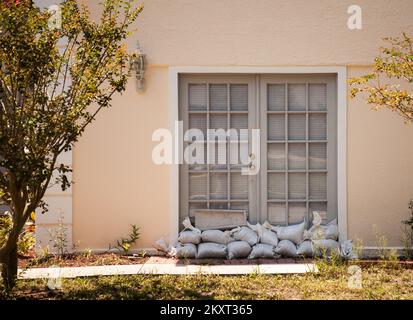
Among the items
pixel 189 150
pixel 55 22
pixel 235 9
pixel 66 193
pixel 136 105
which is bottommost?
pixel 66 193

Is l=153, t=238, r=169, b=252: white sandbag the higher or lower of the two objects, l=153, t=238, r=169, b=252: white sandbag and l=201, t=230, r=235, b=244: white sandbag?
the lower

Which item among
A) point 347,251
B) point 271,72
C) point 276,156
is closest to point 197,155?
point 276,156

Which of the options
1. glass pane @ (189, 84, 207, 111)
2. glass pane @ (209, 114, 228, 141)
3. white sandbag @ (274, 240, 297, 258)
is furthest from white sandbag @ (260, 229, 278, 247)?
glass pane @ (189, 84, 207, 111)

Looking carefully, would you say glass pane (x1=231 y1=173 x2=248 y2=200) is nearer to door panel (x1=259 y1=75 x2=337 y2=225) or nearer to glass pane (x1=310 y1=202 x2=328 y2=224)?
door panel (x1=259 y1=75 x2=337 y2=225)

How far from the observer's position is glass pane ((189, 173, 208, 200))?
865cm

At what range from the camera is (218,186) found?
341 inches

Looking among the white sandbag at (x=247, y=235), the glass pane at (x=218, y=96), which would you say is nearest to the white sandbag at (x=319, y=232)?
the white sandbag at (x=247, y=235)

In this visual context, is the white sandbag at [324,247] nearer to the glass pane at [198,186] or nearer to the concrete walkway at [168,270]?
the concrete walkway at [168,270]

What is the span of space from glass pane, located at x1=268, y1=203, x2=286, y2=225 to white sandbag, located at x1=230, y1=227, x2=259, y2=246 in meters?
0.44

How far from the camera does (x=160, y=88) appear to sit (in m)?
8.48

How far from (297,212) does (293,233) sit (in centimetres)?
49
